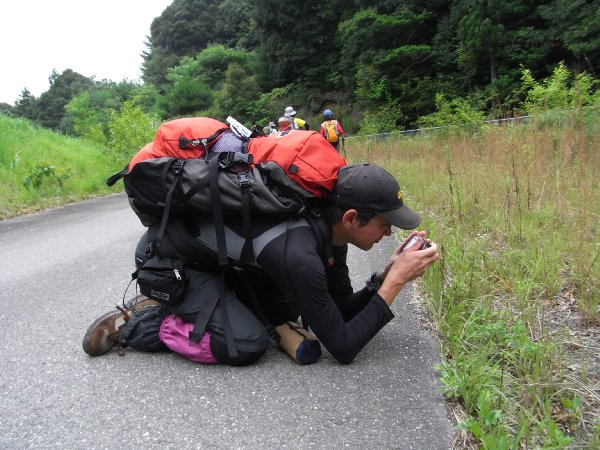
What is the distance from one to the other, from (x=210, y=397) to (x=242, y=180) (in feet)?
3.34

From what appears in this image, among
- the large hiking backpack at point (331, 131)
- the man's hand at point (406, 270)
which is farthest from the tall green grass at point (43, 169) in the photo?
the man's hand at point (406, 270)

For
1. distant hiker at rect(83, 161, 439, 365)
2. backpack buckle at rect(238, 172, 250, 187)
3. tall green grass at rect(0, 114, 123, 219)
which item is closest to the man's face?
distant hiker at rect(83, 161, 439, 365)

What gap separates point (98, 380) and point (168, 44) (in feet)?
231

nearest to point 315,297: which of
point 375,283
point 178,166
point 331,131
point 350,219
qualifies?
point 350,219

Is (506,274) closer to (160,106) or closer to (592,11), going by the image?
(592,11)

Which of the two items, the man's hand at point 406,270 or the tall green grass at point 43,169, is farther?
the tall green grass at point 43,169

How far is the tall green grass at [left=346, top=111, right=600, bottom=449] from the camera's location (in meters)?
1.66

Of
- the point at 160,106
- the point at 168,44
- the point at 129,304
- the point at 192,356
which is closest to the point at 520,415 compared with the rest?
the point at 192,356

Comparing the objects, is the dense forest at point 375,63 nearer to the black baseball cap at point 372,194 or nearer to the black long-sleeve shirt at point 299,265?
the black baseball cap at point 372,194

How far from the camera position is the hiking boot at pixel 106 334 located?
248cm

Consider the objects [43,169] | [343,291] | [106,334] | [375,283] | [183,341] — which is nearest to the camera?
[183,341]

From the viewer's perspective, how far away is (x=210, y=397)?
2076 mm

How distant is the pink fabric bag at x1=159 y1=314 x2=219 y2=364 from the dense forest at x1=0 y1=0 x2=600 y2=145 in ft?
13.4

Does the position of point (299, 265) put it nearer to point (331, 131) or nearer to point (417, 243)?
point (417, 243)
